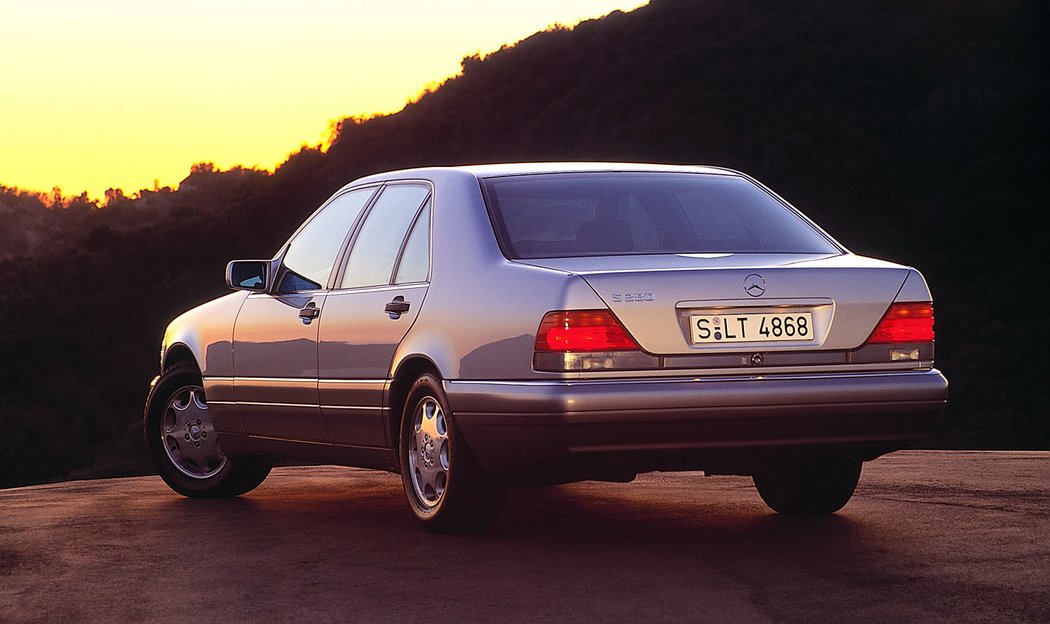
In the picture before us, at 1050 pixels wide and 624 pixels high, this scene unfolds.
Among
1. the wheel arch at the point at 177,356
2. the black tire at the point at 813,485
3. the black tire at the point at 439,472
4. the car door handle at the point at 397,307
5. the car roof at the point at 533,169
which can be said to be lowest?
the black tire at the point at 813,485

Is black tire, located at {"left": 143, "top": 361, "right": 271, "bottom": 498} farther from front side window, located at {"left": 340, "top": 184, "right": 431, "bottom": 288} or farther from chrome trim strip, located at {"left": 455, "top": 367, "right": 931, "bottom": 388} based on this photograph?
chrome trim strip, located at {"left": 455, "top": 367, "right": 931, "bottom": 388}

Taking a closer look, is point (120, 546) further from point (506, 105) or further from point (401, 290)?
point (506, 105)

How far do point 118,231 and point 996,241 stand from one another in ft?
128

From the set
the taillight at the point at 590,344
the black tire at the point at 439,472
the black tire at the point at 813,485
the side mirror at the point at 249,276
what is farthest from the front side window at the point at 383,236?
the black tire at the point at 813,485

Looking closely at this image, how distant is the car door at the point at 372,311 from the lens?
793cm

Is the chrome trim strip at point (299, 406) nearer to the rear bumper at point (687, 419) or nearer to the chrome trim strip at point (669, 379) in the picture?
the rear bumper at point (687, 419)

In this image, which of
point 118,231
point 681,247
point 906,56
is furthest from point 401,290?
Answer: point 118,231

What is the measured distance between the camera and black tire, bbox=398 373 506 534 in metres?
7.40

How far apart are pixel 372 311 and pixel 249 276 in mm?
1637

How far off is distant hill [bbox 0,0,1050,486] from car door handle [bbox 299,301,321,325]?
42.1 meters

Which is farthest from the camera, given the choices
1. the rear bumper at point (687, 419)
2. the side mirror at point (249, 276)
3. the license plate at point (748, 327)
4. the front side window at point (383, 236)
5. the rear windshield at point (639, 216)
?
the side mirror at point (249, 276)

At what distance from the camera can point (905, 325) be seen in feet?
23.9

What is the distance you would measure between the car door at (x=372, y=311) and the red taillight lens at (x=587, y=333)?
108 cm

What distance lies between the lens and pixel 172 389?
34.5ft
